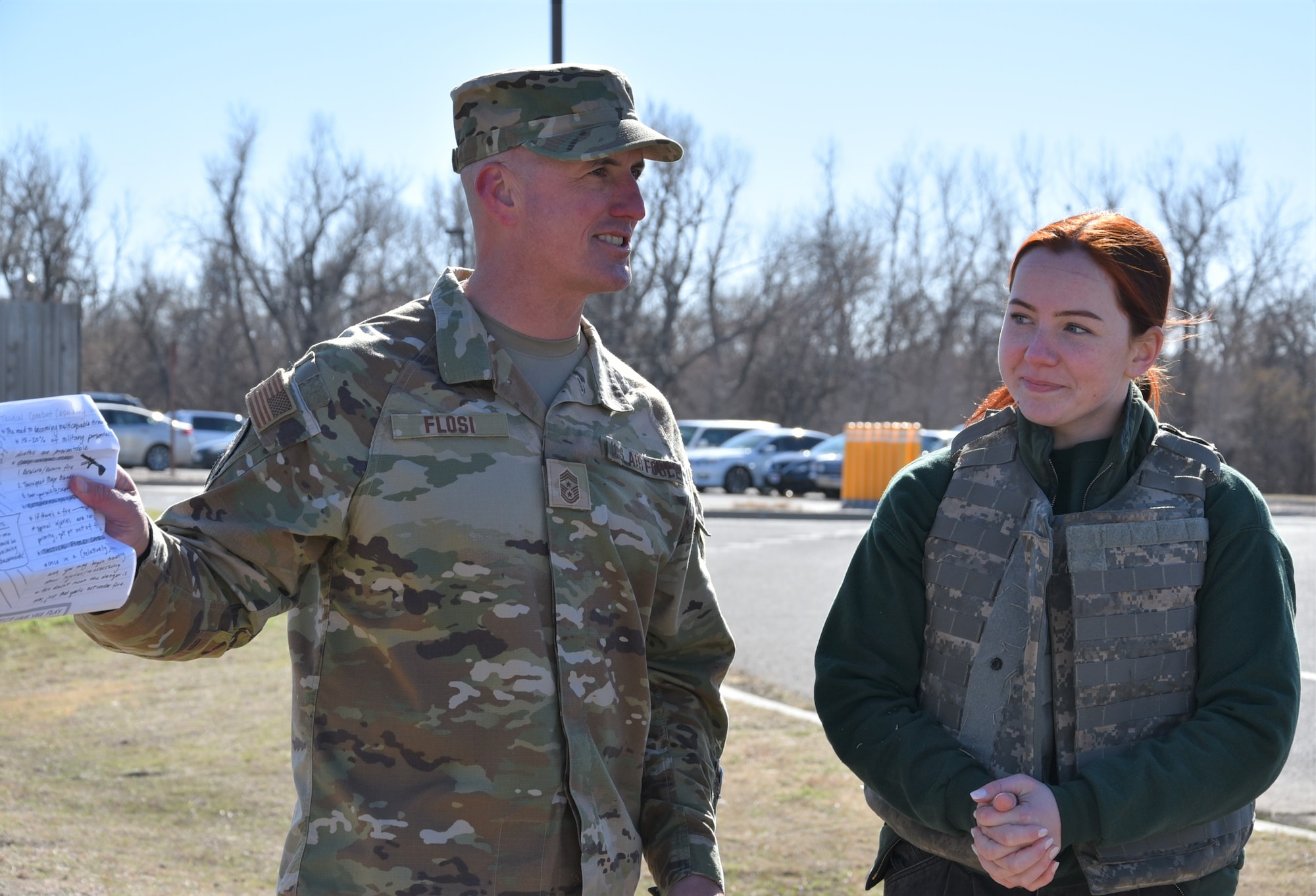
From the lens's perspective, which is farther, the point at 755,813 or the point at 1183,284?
the point at 1183,284

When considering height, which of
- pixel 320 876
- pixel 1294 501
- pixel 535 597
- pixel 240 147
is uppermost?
pixel 240 147

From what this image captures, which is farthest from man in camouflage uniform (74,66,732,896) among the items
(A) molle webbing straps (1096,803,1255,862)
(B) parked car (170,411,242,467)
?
(B) parked car (170,411,242,467)

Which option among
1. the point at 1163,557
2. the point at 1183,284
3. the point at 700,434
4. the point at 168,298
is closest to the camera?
the point at 1163,557

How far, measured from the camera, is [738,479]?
1119 inches

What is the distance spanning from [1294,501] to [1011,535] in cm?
2933

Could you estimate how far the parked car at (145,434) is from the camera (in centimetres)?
3086

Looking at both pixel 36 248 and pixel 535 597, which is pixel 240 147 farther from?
pixel 535 597

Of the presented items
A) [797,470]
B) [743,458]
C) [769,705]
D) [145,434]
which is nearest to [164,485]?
[145,434]

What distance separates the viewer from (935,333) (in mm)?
51062

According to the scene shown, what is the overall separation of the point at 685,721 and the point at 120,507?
Result: 4.05ft

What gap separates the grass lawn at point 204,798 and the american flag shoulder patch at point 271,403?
→ 9.93 feet

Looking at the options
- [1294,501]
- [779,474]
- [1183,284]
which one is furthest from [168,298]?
[1294,501]

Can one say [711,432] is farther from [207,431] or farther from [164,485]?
[207,431]

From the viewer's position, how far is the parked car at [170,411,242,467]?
33.7 m
